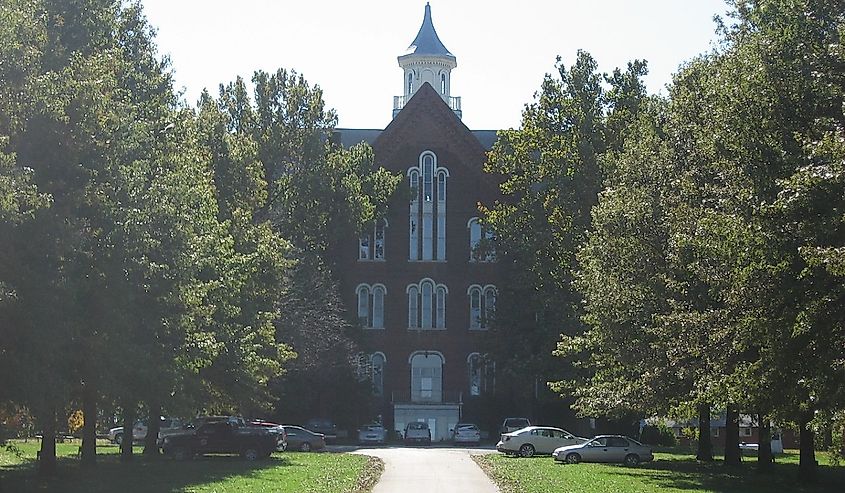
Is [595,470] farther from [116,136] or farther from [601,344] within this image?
[116,136]

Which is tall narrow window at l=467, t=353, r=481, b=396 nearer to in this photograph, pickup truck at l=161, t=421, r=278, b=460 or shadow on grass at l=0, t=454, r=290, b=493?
pickup truck at l=161, t=421, r=278, b=460

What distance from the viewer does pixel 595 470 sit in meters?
35.5

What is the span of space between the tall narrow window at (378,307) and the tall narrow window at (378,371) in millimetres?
1828

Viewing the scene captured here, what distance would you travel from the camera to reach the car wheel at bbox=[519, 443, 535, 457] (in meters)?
45.6

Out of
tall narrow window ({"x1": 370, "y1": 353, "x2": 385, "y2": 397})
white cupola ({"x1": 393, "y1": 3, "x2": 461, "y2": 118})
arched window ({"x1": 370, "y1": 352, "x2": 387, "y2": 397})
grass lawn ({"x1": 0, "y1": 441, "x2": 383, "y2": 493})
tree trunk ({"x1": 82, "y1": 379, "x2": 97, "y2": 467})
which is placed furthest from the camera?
white cupola ({"x1": 393, "y1": 3, "x2": 461, "y2": 118})

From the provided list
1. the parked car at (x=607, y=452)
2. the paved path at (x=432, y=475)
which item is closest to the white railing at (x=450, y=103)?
the parked car at (x=607, y=452)

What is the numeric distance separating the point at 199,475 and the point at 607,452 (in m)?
16.5

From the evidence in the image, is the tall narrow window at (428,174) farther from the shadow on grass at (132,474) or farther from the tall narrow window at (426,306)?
the shadow on grass at (132,474)

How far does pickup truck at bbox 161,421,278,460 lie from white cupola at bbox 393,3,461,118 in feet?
173

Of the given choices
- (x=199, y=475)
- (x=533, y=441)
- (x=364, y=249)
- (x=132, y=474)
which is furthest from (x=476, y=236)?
(x=132, y=474)

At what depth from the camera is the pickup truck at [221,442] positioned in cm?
3978

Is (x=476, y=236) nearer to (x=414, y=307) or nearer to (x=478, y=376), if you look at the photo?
(x=414, y=307)

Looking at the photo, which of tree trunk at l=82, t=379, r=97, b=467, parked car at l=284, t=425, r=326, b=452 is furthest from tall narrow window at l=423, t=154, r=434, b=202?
tree trunk at l=82, t=379, r=97, b=467

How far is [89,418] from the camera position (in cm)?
2994
